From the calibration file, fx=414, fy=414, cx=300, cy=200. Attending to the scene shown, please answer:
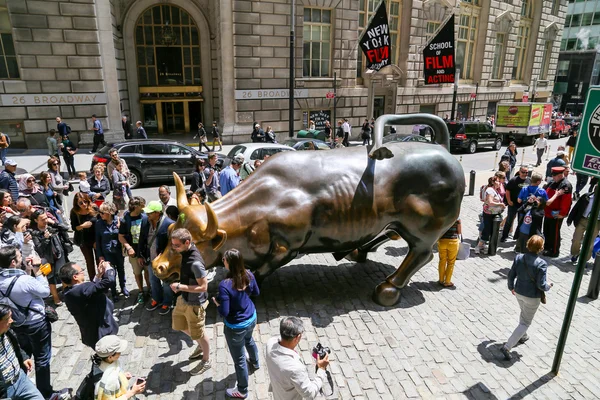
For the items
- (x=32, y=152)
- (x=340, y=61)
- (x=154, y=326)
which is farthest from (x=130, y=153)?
(x=340, y=61)

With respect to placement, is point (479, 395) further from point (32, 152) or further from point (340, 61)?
point (340, 61)

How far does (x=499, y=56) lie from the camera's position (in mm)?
33281

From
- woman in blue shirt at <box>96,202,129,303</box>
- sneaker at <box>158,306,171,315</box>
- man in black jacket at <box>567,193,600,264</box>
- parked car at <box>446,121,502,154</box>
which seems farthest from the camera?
parked car at <box>446,121,502,154</box>

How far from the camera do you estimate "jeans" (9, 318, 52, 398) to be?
409 centimetres

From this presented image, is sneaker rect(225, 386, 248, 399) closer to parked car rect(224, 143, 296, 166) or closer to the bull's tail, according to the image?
the bull's tail

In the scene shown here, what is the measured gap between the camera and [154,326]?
584cm

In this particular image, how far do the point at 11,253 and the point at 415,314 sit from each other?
5.22 m

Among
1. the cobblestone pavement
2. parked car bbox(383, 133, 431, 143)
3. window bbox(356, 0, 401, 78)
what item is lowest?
the cobblestone pavement

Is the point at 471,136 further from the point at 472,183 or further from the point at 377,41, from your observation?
the point at 472,183

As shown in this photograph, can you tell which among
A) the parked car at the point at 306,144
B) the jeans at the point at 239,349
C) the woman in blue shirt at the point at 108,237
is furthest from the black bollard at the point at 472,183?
the woman in blue shirt at the point at 108,237

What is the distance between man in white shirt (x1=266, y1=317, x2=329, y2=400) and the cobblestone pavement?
145 centimetres

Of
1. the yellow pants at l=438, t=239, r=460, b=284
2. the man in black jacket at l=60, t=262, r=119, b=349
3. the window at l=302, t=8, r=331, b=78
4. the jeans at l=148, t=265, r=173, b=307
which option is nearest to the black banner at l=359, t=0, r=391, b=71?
the window at l=302, t=8, r=331, b=78

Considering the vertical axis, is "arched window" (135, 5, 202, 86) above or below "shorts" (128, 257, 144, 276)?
above

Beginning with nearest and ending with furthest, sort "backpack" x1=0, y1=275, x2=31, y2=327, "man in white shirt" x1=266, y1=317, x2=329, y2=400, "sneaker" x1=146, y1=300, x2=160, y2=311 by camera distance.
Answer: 1. "man in white shirt" x1=266, y1=317, x2=329, y2=400
2. "backpack" x1=0, y1=275, x2=31, y2=327
3. "sneaker" x1=146, y1=300, x2=160, y2=311
